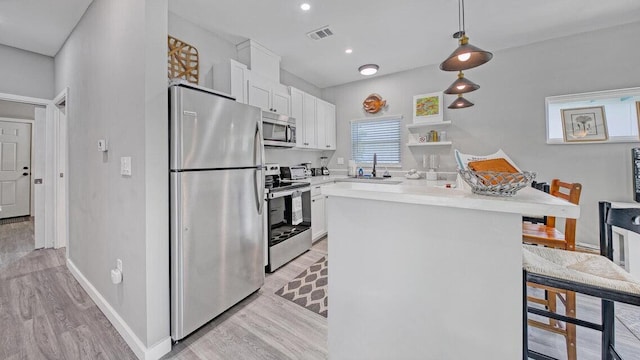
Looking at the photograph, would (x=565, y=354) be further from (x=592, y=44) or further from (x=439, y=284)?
(x=592, y=44)

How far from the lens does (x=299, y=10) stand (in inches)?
96.7

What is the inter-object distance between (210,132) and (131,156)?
522 millimetres

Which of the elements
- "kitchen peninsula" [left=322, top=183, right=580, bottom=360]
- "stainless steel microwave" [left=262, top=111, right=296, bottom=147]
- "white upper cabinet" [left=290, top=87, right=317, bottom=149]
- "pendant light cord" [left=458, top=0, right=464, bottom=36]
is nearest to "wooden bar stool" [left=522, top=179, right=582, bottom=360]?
"kitchen peninsula" [left=322, top=183, right=580, bottom=360]

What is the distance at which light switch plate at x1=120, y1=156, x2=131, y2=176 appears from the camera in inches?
64.3

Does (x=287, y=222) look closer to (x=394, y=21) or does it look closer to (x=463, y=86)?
(x=463, y=86)

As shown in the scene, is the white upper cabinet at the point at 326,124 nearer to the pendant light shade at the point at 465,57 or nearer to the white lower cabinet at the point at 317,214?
the white lower cabinet at the point at 317,214

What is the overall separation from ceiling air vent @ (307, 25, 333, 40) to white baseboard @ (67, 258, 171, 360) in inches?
127

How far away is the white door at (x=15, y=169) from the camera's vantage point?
5.04 m

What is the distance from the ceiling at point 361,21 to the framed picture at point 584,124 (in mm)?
976

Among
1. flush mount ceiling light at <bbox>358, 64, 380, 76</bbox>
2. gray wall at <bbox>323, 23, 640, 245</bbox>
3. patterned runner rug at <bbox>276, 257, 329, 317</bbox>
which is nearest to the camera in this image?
patterned runner rug at <bbox>276, 257, 329, 317</bbox>

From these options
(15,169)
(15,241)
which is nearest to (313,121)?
(15,241)

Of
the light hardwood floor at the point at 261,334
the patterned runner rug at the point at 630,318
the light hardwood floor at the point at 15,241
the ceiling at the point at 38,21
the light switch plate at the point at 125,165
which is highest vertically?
the ceiling at the point at 38,21

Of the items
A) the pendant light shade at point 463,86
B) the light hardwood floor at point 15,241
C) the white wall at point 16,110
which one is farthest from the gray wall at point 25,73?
the pendant light shade at point 463,86

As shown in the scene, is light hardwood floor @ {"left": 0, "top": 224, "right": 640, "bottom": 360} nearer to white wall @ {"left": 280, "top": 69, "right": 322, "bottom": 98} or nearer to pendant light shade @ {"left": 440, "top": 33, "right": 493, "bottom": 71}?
pendant light shade @ {"left": 440, "top": 33, "right": 493, "bottom": 71}
